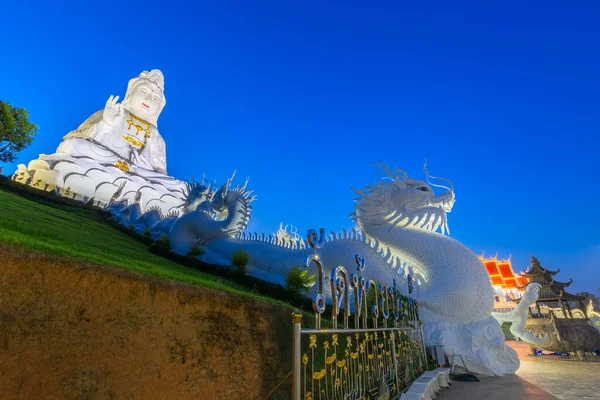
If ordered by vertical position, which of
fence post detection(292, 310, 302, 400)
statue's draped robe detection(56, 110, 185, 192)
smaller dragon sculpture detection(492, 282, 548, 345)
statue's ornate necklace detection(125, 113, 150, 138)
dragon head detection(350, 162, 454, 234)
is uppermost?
statue's ornate necklace detection(125, 113, 150, 138)

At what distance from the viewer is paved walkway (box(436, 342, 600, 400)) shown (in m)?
5.53

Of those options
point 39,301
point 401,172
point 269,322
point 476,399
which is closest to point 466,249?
point 401,172

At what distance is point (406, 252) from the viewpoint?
30.4 ft

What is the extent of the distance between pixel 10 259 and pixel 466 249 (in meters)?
9.26

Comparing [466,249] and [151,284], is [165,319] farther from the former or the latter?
[466,249]

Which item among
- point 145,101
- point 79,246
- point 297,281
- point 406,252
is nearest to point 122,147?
point 145,101

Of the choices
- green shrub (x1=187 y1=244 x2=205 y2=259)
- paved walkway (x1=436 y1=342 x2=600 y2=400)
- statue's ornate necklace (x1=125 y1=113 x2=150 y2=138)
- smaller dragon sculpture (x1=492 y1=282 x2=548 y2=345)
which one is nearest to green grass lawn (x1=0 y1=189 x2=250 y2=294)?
green shrub (x1=187 y1=244 x2=205 y2=259)

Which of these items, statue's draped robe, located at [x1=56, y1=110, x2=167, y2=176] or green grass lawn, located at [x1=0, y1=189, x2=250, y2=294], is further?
statue's draped robe, located at [x1=56, y1=110, x2=167, y2=176]

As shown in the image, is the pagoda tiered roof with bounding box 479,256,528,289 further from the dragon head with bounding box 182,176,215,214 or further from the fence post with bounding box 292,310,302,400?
the fence post with bounding box 292,310,302,400

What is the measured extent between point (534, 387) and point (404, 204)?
5174mm

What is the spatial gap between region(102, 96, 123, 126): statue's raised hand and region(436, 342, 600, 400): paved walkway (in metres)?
32.1

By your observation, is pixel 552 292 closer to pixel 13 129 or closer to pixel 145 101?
pixel 13 129

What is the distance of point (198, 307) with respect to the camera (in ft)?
9.38

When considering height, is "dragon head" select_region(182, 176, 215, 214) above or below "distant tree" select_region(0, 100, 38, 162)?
below
